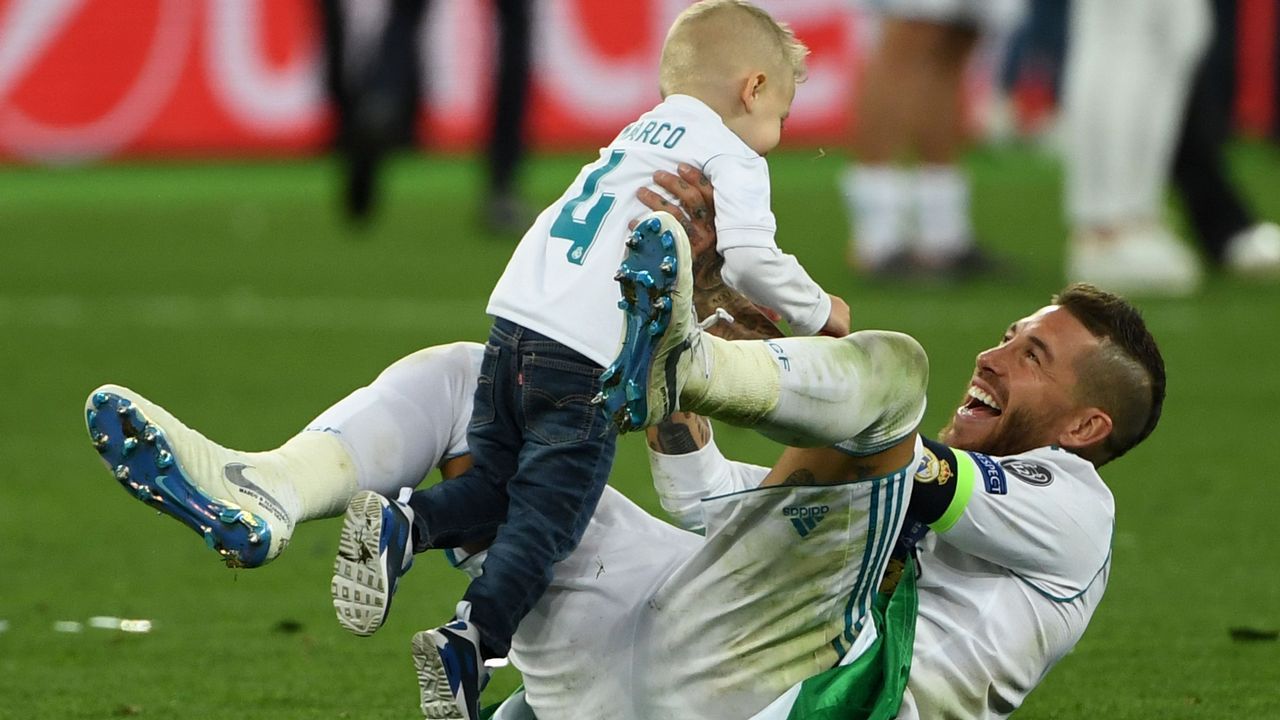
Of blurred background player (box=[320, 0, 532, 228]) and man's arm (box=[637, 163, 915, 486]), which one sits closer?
man's arm (box=[637, 163, 915, 486])

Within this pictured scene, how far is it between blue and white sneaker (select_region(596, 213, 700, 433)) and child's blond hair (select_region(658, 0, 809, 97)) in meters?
0.58

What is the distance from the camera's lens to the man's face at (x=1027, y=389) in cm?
273

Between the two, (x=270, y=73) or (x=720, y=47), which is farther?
(x=270, y=73)

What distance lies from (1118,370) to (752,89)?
584 mm

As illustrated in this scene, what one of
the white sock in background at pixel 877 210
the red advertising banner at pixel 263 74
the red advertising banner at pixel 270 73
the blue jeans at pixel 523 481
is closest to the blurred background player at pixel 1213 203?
the white sock in background at pixel 877 210

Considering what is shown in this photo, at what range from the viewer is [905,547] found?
8.76 ft

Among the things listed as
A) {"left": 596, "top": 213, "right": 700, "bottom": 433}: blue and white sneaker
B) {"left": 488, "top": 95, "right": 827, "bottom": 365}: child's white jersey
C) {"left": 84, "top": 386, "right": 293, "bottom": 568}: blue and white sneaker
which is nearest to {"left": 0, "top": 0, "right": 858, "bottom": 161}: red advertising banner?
{"left": 488, "top": 95, "right": 827, "bottom": 365}: child's white jersey

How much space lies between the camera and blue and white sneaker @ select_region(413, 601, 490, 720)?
2.41m

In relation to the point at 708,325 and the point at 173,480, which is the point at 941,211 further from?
the point at 173,480

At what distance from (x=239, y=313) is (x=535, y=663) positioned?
4601 millimetres

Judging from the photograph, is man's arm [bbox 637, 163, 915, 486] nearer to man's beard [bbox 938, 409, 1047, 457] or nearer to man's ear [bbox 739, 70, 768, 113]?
man's ear [bbox 739, 70, 768, 113]

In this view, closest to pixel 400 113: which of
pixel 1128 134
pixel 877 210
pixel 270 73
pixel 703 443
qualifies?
pixel 270 73

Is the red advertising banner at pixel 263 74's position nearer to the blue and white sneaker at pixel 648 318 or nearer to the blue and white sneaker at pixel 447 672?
the blue and white sneaker at pixel 447 672

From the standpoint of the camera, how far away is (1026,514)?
2529 mm
